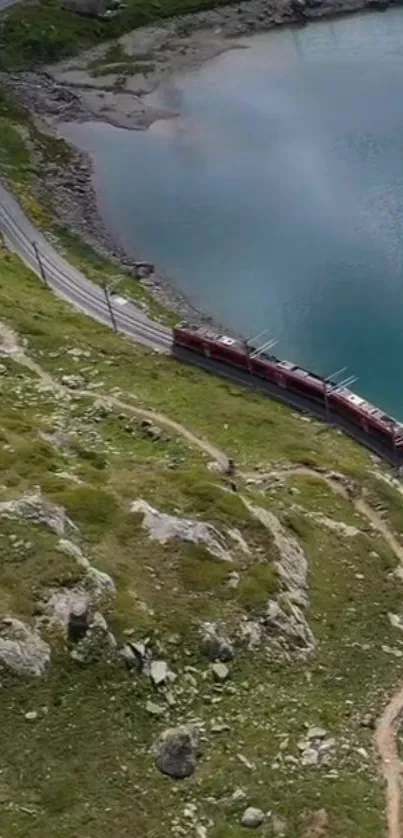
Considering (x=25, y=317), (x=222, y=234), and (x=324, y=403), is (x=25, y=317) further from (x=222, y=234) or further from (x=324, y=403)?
(x=222, y=234)

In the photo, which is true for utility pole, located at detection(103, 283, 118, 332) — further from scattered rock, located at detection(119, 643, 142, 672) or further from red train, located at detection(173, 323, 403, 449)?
scattered rock, located at detection(119, 643, 142, 672)

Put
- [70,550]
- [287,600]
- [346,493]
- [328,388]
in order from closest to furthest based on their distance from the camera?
1. [70,550]
2. [287,600]
3. [346,493]
4. [328,388]

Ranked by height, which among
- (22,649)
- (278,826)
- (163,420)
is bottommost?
(163,420)

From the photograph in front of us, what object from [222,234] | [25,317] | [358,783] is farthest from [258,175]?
[358,783]

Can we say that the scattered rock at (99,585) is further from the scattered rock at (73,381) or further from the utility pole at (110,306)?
the utility pole at (110,306)

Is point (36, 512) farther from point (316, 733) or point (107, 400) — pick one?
point (107, 400)

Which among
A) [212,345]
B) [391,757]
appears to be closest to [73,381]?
[212,345]
